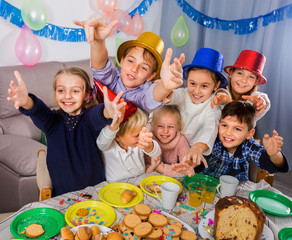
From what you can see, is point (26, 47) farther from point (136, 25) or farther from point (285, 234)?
point (285, 234)

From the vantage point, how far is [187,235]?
3.01 ft

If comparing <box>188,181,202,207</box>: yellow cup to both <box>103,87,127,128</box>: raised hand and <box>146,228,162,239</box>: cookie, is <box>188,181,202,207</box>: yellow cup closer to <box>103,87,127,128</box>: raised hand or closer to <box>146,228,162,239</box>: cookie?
<box>146,228,162,239</box>: cookie

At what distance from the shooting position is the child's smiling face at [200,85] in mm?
1672

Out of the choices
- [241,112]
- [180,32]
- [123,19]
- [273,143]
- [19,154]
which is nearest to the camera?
[273,143]

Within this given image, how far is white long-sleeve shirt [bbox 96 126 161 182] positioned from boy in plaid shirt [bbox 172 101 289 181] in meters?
0.32

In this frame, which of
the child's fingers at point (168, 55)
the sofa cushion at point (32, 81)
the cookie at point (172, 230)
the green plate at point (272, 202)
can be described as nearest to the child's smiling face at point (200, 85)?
the child's fingers at point (168, 55)

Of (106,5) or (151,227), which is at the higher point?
(106,5)

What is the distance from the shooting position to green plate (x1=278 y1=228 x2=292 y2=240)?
0.98 metres

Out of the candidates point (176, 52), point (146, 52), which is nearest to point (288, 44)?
point (176, 52)

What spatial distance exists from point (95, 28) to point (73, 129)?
1.59 feet

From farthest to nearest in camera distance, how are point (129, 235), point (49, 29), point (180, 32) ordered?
point (180, 32) → point (49, 29) → point (129, 235)

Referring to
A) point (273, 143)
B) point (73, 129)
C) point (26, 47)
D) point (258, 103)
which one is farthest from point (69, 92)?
point (26, 47)

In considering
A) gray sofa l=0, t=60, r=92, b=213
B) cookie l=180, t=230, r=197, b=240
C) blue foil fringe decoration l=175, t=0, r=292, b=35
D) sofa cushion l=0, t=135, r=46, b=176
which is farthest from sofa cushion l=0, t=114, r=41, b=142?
blue foil fringe decoration l=175, t=0, r=292, b=35

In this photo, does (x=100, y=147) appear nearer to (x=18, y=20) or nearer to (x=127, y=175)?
(x=127, y=175)
